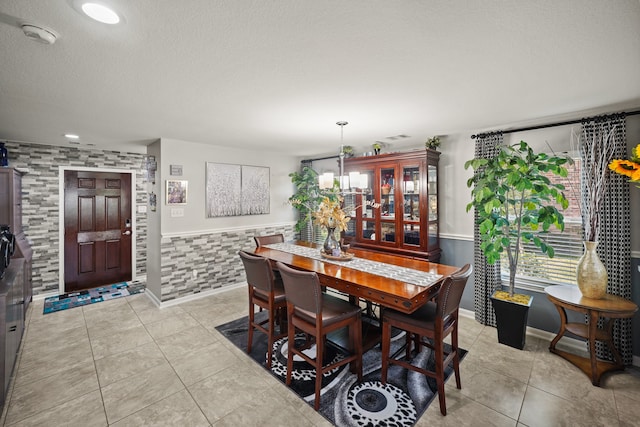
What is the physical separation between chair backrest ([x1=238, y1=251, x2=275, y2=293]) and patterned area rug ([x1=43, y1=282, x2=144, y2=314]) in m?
2.99

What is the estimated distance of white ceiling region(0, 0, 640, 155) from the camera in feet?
4.12

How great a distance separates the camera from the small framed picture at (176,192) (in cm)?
395

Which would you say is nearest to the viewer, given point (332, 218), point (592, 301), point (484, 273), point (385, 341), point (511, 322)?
point (385, 341)

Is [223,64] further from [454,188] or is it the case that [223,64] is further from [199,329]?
[454,188]

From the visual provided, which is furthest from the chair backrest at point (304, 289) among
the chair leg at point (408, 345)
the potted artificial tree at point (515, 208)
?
the potted artificial tree at point (515, 208)

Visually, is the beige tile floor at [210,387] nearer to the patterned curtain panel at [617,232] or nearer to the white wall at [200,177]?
the patterned curtain panel at [617,232]

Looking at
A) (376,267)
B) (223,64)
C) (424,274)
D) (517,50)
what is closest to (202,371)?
(376,267)

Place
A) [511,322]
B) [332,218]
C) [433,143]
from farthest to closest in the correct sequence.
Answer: [433,143] < [332,218] < [511,322]

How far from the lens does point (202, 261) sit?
4328mm

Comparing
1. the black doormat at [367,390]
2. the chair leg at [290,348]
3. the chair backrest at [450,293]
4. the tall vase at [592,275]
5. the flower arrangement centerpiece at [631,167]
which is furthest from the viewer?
the tall vase at [592,275]

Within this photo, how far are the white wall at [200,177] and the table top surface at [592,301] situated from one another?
414 cm

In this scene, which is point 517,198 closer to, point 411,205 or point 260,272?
point 411,205

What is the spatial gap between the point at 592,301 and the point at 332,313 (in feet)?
7.39

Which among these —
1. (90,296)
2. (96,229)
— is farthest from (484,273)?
(96,229)
